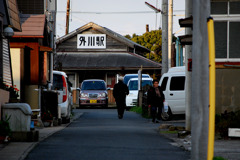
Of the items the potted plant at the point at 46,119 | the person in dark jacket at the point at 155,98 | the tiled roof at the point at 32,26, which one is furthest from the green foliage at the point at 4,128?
the person in dark jacket at the point at 155,98

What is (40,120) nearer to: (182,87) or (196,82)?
(182,87)

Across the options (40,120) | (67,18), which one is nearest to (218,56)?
(40,120)

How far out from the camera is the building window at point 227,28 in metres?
17.5

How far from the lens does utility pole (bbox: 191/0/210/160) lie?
272 inches

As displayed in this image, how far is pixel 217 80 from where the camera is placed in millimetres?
17109

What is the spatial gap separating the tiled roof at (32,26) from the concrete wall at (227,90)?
7351mm

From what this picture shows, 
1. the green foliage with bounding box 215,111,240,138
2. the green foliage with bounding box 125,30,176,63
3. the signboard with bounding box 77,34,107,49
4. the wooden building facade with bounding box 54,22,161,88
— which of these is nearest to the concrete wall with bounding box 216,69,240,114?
the green foliage with bounding box 215,111,240,138

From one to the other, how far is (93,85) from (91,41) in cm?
1302

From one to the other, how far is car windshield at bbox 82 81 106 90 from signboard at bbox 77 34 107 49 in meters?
12.8

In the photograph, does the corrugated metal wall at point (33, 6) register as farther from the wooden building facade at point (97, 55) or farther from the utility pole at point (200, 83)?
the utility pole at point (200, 83)

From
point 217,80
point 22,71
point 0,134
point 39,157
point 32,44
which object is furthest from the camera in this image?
point 32,44

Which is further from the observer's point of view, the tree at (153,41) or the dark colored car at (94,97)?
the tree at (153,41)

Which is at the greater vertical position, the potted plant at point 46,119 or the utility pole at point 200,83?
the utility pole at point 200,83

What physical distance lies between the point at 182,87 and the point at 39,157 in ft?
48.0
